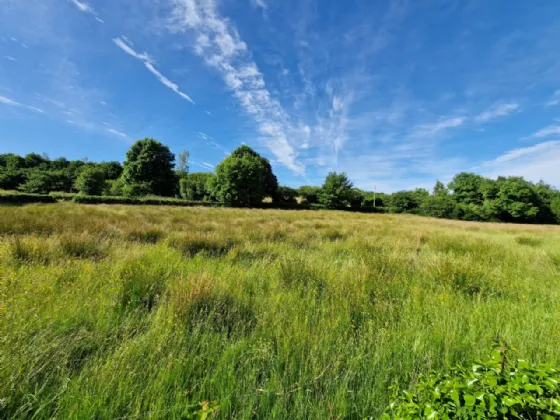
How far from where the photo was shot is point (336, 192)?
47.3 m

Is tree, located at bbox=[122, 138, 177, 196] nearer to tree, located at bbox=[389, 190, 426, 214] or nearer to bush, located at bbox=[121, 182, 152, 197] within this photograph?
bush, located at bbox=[121, 182, 152, 197]

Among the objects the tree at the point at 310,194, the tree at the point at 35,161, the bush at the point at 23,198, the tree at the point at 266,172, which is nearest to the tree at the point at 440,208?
the tree at the point at 310,194

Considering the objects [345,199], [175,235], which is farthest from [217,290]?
[345,199]

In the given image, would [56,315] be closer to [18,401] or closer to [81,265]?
[18,401]

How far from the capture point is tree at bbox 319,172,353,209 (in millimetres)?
47406

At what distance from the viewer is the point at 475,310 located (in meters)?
2.88

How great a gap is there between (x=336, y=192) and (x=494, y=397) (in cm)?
4798

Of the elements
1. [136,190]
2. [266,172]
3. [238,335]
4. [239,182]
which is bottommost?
[238,335]

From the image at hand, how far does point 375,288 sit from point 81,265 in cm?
516

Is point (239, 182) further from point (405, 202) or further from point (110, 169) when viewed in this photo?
point (110, 169)

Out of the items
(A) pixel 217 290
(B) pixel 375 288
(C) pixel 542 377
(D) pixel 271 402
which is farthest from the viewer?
(B) pixel 375 288

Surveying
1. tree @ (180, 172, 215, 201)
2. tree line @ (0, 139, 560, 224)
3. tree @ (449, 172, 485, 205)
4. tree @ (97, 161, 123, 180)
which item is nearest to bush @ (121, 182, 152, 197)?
tree line @ (0, 139, 560, 224)

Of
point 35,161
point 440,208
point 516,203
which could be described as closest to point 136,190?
point 35,161

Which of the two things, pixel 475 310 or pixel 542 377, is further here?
pixel 475 310
